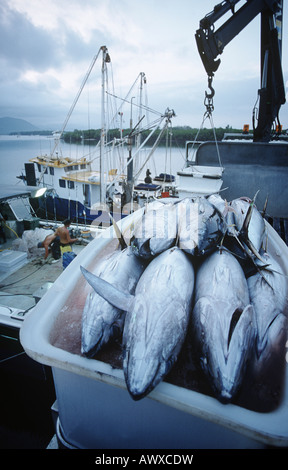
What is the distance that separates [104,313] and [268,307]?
2.99ft

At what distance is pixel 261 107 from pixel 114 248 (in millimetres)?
7142

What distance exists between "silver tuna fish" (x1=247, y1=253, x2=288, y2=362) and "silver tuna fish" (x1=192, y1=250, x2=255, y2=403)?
0.24 feet

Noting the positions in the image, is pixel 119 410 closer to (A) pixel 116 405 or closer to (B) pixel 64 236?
(A) pixel 116 405

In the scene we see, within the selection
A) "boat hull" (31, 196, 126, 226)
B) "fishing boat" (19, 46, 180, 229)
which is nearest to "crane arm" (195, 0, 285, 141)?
"fishing boat" (19, 46, 180, 229)

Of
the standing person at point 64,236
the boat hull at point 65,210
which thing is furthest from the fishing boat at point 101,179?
the standing person at point 64,236

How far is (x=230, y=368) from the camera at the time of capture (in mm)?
967

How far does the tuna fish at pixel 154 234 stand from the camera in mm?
1624

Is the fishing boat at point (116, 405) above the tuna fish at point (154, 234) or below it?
below

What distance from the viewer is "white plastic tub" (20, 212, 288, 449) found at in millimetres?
895

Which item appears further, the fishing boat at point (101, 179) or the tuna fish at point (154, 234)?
the fishing boat at point (101, 179)

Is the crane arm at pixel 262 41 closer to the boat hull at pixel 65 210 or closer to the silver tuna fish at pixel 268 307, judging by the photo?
the silver tuna fish at pixel 268 307

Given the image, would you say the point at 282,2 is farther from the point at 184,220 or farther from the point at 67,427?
the point at 67,427

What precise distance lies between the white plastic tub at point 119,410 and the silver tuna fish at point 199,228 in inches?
30.8

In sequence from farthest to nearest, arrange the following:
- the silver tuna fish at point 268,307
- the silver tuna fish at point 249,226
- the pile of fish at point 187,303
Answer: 1. the silver tuna fish at point 249,226
2. the silver tuna fish at point 268,307
3. the pile of fish at point 187,303
